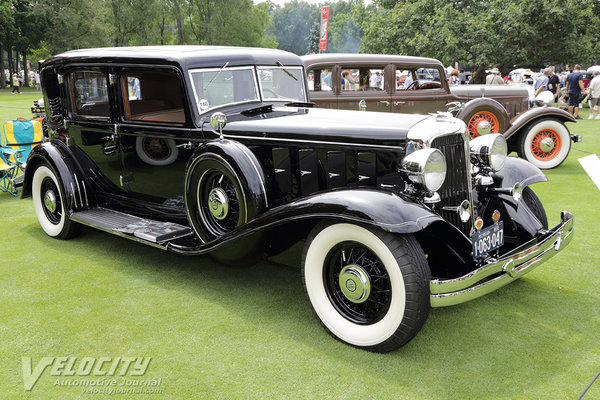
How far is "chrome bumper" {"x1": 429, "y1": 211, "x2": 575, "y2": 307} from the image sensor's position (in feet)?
8.81

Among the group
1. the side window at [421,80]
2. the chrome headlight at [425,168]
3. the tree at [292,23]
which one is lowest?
the chrome headlight at [425,168]

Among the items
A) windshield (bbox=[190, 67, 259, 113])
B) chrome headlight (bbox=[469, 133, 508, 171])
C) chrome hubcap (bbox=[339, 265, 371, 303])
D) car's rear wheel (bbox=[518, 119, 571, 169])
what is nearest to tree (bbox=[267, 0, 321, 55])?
car's rear wheel (bbox=[518, 119, 571, 169])

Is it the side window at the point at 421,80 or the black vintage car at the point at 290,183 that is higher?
the side window at the point at 421,80

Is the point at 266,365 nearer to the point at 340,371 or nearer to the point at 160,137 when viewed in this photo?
the point at 340,371

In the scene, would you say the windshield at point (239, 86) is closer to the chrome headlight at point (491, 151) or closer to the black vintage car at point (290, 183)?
the black vintage car at point (290, 183)

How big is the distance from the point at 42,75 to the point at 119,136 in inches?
63.8

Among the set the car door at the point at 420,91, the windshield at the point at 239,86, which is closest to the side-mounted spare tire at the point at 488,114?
the car door at the point at 420,91

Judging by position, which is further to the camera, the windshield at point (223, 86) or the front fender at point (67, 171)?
the front fender at point (67, 171)

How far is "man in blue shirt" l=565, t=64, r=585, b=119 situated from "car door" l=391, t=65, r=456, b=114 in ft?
27.6

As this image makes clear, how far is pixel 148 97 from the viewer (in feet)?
14.7

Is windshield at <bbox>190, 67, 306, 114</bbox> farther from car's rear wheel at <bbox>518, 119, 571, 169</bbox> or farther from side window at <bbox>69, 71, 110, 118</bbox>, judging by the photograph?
car's rear wheel at <bbox>518, 119, 571, 169</bbox>

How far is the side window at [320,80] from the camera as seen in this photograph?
328 inches

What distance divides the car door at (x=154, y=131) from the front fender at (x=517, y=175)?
8.14ft

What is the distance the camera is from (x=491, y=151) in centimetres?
Result: 356
